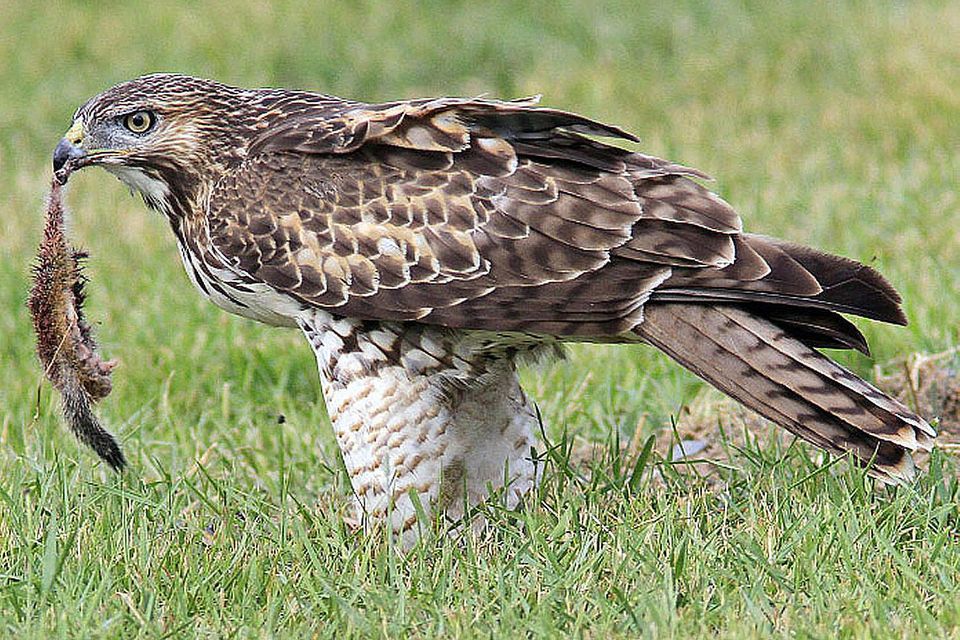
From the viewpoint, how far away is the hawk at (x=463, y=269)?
4.30m

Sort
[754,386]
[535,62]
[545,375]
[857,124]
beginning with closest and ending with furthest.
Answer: [754,386] < [545,375] < [857,124] < [535,62]

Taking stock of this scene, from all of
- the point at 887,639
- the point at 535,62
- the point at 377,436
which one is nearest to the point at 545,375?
the point at 377,436

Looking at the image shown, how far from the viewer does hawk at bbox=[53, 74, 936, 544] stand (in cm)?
430

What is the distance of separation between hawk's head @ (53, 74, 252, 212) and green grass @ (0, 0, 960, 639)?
940 millimetres

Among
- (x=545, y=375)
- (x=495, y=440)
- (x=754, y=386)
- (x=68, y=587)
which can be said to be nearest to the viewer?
(x=68, y=587)

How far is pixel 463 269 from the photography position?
4465mm

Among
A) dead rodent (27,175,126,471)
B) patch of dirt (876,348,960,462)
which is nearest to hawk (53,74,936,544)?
dead rodent (27,175,126,471)

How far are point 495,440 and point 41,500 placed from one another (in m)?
1.40

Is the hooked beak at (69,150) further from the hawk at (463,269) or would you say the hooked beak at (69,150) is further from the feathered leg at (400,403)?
the feathered leg at (400,403)

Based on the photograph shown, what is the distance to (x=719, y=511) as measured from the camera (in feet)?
15.3

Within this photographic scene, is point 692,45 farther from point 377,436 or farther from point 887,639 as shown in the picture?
point 887,639

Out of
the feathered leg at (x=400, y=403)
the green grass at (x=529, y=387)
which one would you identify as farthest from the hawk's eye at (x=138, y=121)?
the green grass at (x=529, y=387)

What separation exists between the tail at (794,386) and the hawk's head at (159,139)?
154cm

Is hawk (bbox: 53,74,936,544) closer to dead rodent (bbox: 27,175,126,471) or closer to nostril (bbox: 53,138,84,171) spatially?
nostril (bbox: 53,138,84,171)
